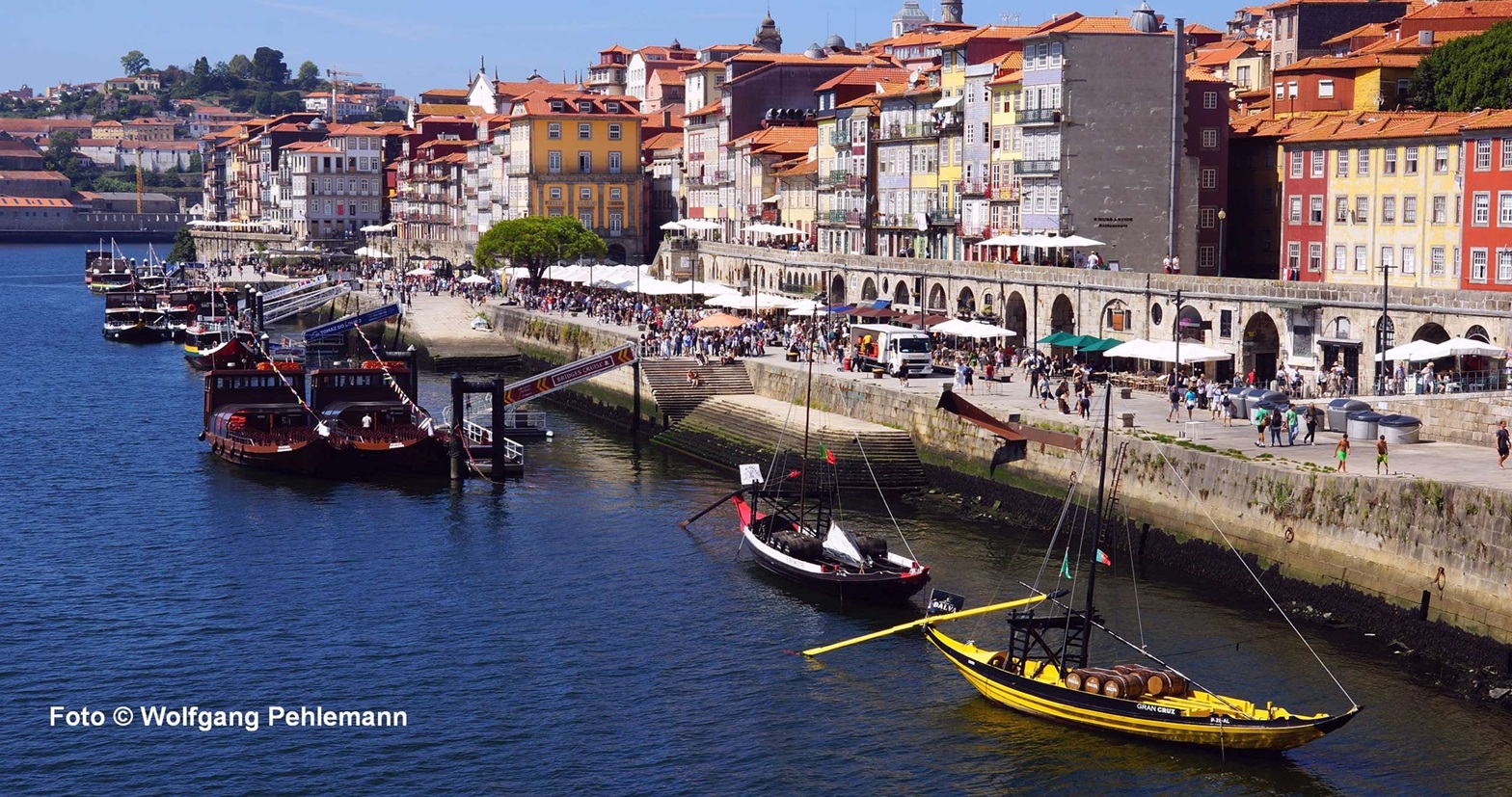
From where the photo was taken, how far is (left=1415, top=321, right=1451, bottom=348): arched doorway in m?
57.2

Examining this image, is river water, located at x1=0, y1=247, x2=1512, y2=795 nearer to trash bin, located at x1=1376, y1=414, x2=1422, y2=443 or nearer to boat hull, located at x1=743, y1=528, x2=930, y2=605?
boat hull, located at x1=743, y1=528, x2=930, y2=605

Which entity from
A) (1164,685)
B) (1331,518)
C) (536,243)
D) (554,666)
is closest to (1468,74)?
(1331,518)

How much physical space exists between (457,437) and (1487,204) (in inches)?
1403

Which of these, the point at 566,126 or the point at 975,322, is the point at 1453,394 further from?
the point at 566,126

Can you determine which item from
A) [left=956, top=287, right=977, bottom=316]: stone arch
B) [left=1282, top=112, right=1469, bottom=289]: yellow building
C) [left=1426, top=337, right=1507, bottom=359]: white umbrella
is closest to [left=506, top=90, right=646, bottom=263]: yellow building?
[left=956, top=287, right=977, bottom=316]: stone arch

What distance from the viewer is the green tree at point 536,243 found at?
120 metres

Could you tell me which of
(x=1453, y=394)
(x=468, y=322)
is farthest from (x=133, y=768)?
(x=468, y=322)

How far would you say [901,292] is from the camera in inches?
3489

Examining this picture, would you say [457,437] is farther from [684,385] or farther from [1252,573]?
[1252,573]

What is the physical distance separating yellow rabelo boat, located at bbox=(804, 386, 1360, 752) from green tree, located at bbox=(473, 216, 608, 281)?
83.6m

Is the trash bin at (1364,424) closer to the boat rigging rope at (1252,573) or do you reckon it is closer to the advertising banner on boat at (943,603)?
the boat rigging rope at (1252,573)

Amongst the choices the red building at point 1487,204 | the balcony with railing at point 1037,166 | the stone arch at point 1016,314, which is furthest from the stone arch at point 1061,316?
the red building at point 1487,204

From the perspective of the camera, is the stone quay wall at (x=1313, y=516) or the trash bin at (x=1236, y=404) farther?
the trash bin at (x=1236, y=404)

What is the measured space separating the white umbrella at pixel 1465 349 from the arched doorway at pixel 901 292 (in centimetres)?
3648
